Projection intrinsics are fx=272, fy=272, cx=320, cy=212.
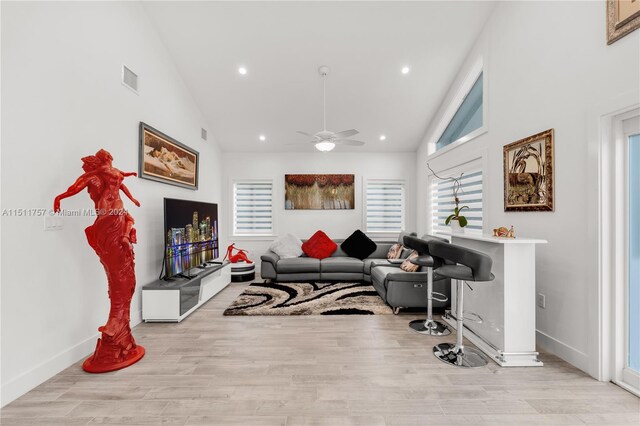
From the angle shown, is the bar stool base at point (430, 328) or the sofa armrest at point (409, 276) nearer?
the bar stool base at point (430, 328)

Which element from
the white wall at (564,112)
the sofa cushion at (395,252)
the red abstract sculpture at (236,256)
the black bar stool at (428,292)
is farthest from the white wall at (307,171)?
the white wall at (564,112)

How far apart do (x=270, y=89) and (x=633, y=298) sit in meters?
4.74

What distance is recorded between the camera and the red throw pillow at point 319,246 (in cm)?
549

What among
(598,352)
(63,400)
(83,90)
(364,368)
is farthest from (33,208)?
(598,352)

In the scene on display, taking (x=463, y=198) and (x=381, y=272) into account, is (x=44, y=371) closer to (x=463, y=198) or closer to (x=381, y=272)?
(x=381, y=272)

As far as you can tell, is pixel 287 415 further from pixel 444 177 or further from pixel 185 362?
pixel 444 177

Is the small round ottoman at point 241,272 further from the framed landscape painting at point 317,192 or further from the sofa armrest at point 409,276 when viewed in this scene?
the sofa armrest at point 409,276

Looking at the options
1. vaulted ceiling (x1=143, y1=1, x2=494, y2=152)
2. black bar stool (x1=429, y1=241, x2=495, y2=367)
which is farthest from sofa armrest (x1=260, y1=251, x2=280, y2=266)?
black bar stool (x1=429, y1=241, x2=495, y2=367)

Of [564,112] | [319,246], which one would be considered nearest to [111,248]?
[319,246]

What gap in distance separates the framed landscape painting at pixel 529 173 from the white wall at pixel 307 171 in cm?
314

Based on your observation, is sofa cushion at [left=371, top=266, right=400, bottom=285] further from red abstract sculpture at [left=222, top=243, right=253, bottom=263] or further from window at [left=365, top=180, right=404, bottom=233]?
red abstract sculpture at [left=222, top=243, right=253, bottom=263]

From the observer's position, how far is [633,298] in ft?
6.61

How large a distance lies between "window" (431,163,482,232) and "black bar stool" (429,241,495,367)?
75.0 inches

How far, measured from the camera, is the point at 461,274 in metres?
2.18
